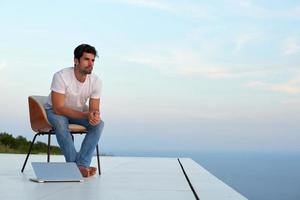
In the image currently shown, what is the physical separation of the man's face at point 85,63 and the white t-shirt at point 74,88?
0.36 feet

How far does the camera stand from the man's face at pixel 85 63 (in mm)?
3988

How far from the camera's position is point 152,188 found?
11.2 feet

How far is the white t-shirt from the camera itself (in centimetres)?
401

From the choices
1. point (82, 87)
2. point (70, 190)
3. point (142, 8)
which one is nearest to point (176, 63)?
point (142, 8)

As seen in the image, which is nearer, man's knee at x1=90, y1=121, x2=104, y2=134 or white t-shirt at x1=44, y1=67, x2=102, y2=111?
white t-shirt at x1=44, y1=67, x2=102, y2=111

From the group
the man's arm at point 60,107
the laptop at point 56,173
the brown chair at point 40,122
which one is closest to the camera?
the laptop at point 56,173

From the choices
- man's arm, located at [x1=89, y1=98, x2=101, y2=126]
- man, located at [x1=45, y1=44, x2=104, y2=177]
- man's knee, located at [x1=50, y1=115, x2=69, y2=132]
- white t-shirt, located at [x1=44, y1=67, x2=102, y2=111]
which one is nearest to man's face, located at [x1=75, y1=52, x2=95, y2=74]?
man, located at [x1=45, y1=44, x2=104, y2=177]

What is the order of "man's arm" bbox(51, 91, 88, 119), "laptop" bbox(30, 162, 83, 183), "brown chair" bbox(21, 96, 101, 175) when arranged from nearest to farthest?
1. "laptop" bbox(30, 162, 83, 183)
2. "man's arm" bbox(51, 91, 88, 119)
3. "brown chair" bbox(21, 96, 101, 175)

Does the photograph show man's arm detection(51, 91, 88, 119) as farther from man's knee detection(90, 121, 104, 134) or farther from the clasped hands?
man's knee detection(90, 121, 104, 134)

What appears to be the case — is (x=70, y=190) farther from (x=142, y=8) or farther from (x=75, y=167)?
(x=142, y=8)

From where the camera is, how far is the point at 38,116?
413 cm

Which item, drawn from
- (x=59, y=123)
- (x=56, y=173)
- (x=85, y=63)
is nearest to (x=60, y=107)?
(x=59, y=123)

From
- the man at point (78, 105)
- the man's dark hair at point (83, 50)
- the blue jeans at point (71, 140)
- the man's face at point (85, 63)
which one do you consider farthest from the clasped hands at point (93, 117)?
the man's dark hair at point (83, 50)

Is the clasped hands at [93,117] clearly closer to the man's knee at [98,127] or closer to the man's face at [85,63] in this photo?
the man's knee at [98,127]
